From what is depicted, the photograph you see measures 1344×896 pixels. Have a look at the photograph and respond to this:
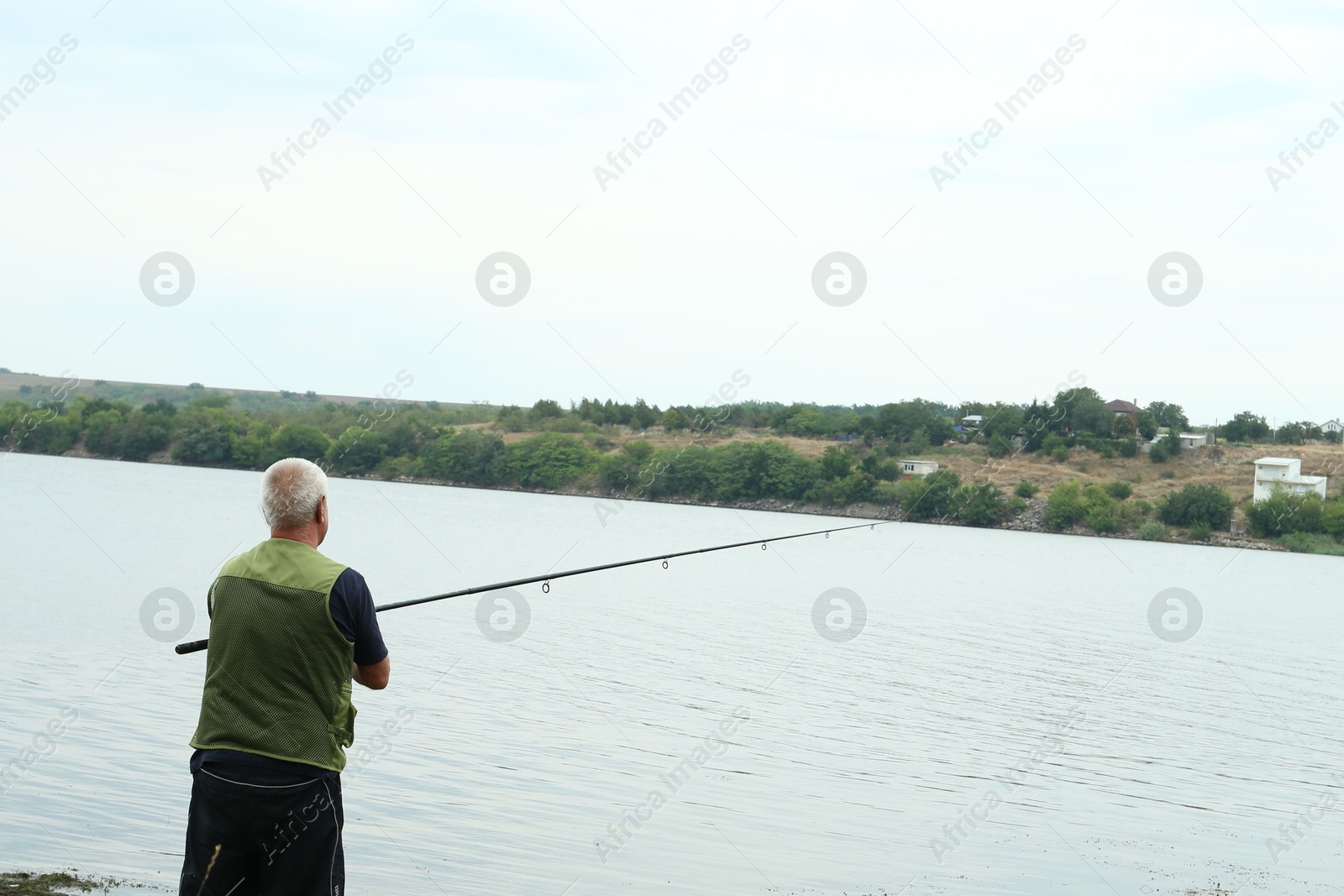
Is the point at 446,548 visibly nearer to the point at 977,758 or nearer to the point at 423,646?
the point at 423,646

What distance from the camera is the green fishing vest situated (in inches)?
150

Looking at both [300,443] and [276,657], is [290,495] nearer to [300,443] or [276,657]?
[276,657]

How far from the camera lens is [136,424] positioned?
115 m

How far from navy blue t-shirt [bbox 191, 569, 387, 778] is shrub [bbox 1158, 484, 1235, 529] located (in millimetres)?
100536

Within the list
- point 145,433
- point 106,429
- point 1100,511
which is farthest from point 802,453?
point 106,429

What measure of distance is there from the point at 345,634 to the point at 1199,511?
101307 millimetres

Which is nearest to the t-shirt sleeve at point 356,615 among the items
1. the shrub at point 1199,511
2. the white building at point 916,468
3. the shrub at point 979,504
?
the shrub at point 1199,511

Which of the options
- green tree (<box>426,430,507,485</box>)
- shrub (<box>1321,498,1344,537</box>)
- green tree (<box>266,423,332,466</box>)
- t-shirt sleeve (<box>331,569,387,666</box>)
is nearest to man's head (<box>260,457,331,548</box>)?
t-shirt sleeve (<box>331,569,387,666</box>)

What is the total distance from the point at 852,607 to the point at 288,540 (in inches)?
1316

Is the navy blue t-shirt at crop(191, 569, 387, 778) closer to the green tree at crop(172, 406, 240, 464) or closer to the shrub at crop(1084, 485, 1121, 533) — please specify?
the shrub at crop(1084, 485, 1121, 533)

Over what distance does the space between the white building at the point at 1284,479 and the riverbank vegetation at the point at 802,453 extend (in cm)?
187

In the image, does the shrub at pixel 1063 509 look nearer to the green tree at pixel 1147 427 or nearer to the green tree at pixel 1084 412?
the green tree at pixel 1084 412

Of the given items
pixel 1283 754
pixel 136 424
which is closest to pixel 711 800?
pixel 1283 754

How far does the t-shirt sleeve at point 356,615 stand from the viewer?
3.84 meters
